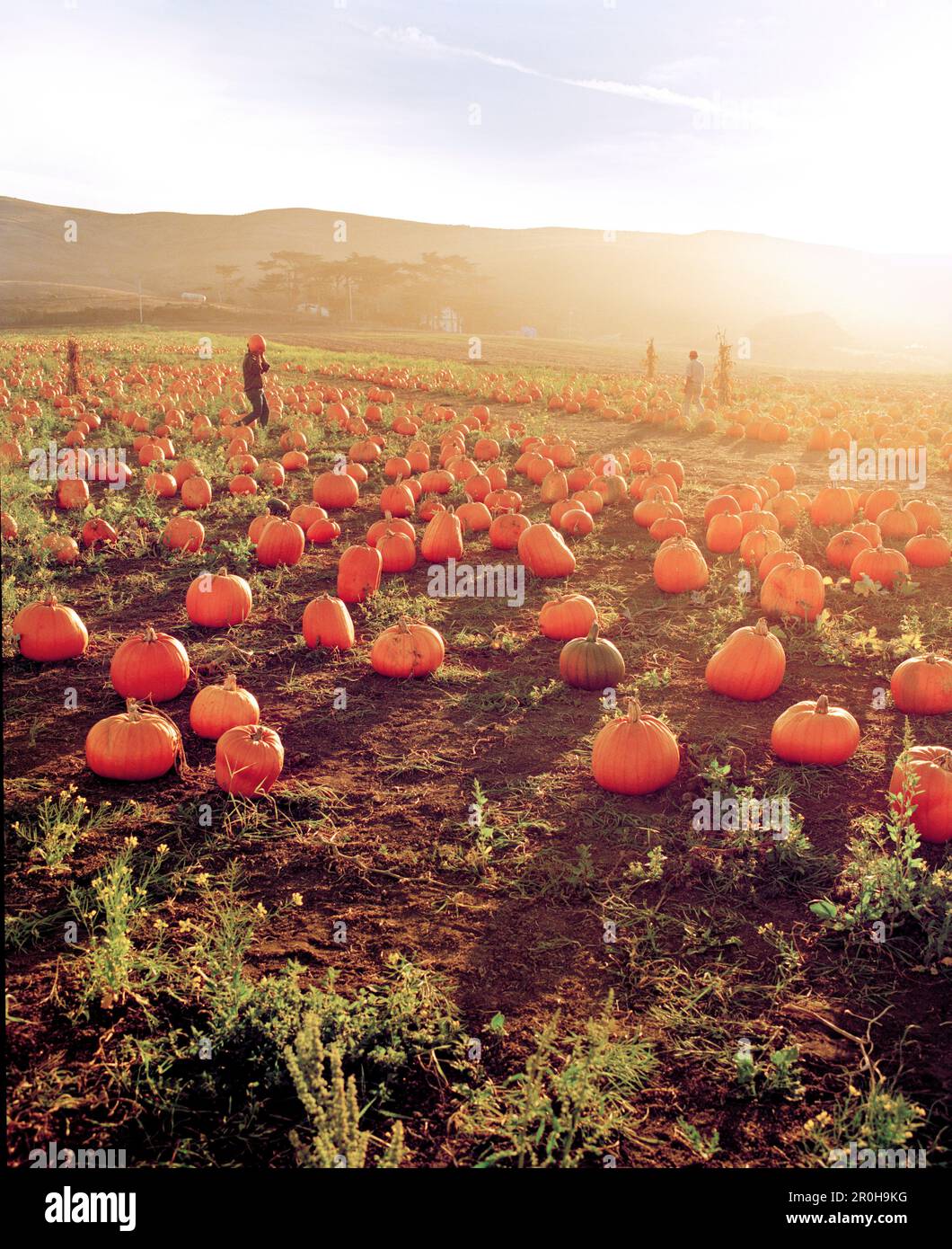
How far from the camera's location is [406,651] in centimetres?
646

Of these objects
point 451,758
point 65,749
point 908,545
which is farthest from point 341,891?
point 908,545

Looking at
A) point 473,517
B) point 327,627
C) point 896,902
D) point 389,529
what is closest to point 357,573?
point 327,627

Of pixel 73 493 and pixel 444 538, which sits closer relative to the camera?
pixel 444 538

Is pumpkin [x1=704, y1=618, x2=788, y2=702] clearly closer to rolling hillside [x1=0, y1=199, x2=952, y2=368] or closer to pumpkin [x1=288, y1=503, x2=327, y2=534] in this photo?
pumpkin [x1=288, y1=503, x2=327, y2=534]

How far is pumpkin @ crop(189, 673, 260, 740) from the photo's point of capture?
5.36 metres

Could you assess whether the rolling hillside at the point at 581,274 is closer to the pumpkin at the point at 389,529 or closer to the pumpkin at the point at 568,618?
the pumpkin at the point at 389,529

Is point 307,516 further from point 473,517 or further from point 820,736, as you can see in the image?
point 820,736

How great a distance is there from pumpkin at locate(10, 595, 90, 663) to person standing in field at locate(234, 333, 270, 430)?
9.13 m

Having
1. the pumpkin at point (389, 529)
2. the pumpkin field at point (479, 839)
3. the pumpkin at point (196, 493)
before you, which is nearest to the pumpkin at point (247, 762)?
the pumpkin field at point (479, 839)

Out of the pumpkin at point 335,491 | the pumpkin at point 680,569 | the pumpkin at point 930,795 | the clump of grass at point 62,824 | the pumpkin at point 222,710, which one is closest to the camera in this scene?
the clump of grass at point 62,824

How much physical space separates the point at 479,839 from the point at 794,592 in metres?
4.24

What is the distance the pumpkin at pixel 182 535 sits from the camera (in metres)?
9.28

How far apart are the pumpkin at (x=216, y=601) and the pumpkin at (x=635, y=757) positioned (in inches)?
143

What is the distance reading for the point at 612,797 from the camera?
4992 millimetres
